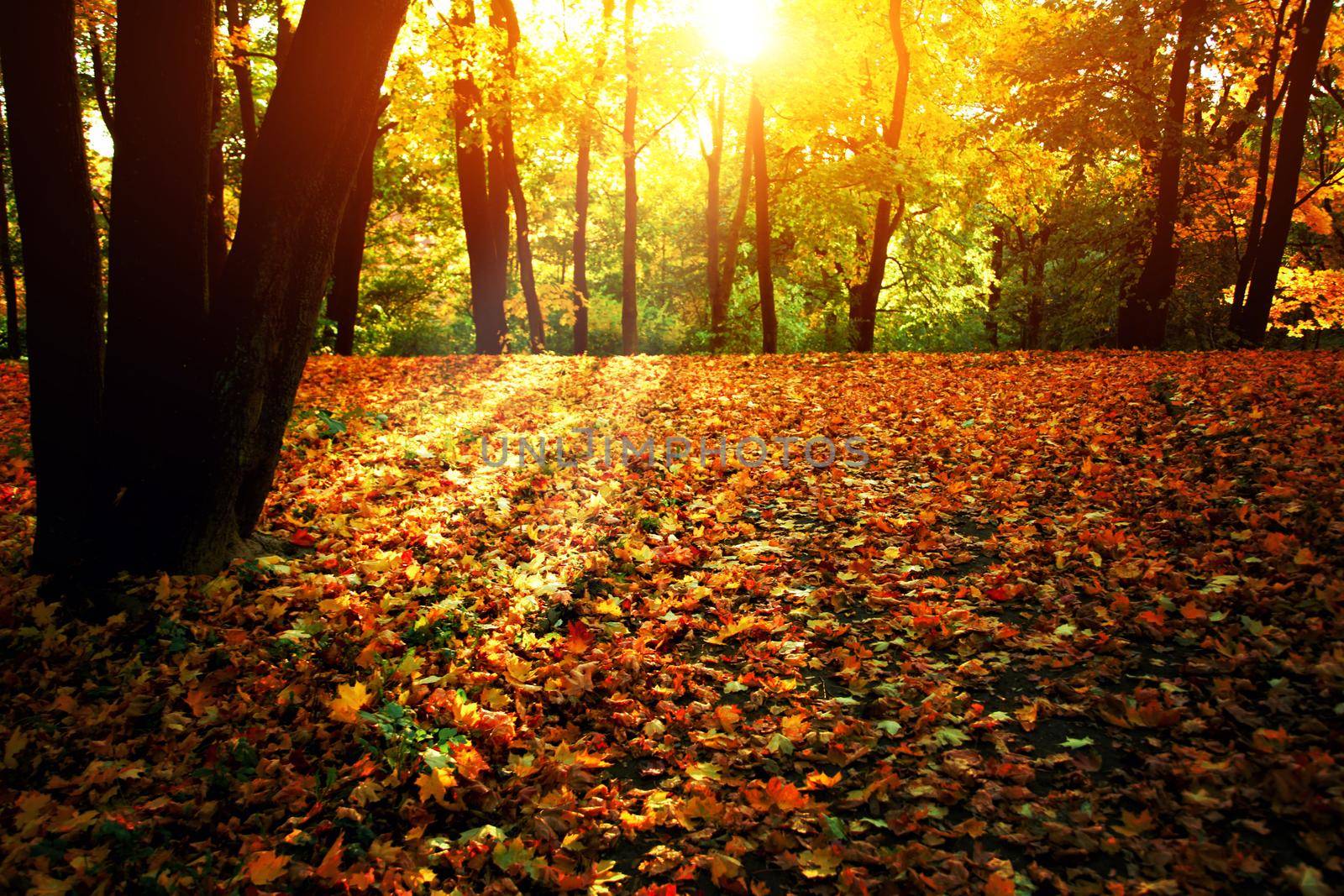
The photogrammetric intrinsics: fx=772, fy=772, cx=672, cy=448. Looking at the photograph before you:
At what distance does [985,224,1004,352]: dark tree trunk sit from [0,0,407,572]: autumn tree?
31522 mm

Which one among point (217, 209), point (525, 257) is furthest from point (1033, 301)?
point (217, 209)

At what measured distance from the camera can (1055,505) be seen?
239 inches

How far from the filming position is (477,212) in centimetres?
1633

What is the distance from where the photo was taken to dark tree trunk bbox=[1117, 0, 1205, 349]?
45.6ft

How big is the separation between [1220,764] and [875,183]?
617 inches

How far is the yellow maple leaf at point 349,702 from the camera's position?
142 inches

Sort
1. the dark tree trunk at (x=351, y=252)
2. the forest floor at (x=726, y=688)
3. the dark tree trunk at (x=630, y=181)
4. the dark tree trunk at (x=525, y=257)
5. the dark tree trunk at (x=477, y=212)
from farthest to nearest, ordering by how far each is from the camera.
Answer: the dark tree trunk at (x=525, y=257) → the dark tree trunk at (x=630, y=181) → the dark tree trunk at (x=351, y=252) → the dark tree trunk at (x=477, y=212) → the forest floor at (x=726, y=688)

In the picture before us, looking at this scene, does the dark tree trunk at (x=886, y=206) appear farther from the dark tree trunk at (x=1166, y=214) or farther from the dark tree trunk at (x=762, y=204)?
the dark tree trunk at (x=1166, y=214)

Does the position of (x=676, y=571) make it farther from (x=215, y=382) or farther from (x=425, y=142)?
(x=425, y=142)

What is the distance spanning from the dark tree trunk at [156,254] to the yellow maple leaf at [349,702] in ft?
6.20

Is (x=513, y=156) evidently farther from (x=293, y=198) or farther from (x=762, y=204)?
(x=293, y=198)

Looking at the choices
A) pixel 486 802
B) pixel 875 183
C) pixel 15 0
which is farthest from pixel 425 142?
pixel 486 802

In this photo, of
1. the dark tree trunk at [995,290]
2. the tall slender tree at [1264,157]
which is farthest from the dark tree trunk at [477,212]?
the dark tree trunk at [995,290]

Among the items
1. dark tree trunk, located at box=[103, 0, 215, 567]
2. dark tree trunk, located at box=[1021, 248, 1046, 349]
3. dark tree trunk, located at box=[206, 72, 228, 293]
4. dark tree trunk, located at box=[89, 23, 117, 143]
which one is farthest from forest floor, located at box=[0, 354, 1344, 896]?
dark tree trunk, located at box=[1021, 248, 1046, 349]
